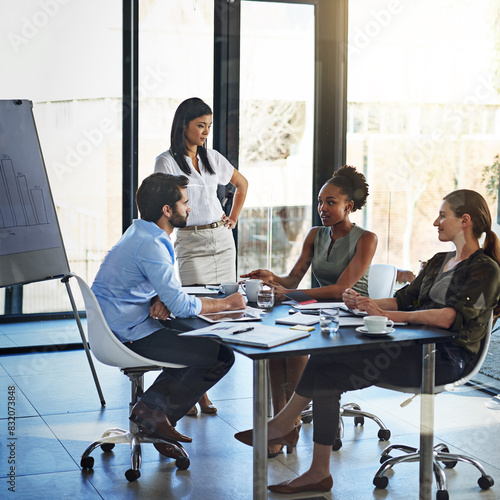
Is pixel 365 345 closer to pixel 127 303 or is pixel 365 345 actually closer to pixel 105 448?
pixel 127 303

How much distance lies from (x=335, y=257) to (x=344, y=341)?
3.71 feet

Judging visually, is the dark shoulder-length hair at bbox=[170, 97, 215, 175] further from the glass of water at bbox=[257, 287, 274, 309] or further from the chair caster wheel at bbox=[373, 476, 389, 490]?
the chair caster wheel at bbox=[373, 476, 389, 490]

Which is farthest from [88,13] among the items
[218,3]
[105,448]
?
[105,448]

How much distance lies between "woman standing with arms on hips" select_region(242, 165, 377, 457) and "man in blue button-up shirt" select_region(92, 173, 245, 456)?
1.27 feet

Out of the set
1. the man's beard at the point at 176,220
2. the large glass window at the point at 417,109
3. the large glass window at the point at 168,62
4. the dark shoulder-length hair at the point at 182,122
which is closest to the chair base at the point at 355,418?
the man's beard at the point at 176,220

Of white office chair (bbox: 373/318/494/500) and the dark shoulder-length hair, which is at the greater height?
the dark shoulder-length hair

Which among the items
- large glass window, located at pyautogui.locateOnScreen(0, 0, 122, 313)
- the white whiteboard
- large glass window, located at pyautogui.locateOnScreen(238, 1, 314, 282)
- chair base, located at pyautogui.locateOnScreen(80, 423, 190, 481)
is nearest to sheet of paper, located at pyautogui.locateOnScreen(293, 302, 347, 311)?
chair base, located at pyautogui.locateOnScreen(80, 423, 190, 481)

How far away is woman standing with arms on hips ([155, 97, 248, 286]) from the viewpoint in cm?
398

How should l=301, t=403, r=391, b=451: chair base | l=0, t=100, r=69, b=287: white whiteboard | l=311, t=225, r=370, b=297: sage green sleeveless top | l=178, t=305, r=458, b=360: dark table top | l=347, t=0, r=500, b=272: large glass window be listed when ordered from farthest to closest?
l=347, t=0, r=500, b=272: large glass window → l=0, t=100, r=69, b=287: white whiteboard → l=311, t=225, r=370, b=297: sage green sleeveless top → l=301, t=403, r=391, b=451: chair base → l=178, t=305, r=458, b=360: dark table top

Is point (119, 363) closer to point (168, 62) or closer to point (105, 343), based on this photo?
point (105, 343)

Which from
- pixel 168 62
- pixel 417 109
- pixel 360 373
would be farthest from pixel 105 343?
pixel 417 109

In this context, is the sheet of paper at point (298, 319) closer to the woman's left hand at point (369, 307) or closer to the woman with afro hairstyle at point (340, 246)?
the woman's left hand at point (369, 307)

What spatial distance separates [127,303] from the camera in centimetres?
297

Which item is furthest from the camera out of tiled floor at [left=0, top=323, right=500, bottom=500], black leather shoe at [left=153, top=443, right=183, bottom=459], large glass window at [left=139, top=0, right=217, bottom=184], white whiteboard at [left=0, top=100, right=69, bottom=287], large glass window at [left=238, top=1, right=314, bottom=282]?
large glass window at [left=238, top=1, right=314, bottom=282]
